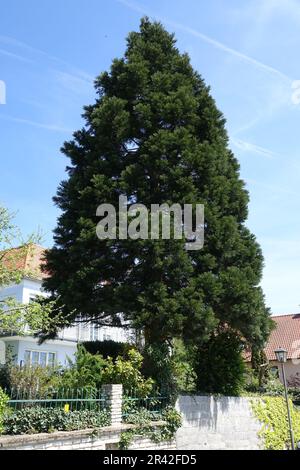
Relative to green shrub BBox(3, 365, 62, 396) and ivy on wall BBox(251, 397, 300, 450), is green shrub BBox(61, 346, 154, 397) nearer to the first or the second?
green shrub BBox(3, 365, 62, 396)

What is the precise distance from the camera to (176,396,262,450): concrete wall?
13266 mm

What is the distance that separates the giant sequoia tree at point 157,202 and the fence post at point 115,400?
77.1 inches

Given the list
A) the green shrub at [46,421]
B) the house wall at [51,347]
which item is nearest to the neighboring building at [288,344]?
the house wall at [51,347]

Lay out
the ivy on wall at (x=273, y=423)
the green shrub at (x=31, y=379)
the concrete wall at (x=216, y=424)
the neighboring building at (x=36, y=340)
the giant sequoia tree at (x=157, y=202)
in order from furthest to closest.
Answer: the neighboring building at (x=36, y=340)
the ivy on wall at (x=273, y=423)
the giant sequoia tree at (x=157, y=202)
the concrete wall at (x=216, y=424)
the green shrub at (x=31, y=379)

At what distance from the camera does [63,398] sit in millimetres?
11102

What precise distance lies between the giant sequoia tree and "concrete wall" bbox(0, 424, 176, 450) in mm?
2942

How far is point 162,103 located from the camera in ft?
51.3

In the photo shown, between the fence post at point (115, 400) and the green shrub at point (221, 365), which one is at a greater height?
the green shrub at point (221, 365)

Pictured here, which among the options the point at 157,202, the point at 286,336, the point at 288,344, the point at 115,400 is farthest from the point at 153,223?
the point at 286,336

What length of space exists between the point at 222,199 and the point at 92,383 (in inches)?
288

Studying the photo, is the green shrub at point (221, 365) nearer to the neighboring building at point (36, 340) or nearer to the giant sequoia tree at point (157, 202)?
the giant sequoia tree at point (157, 202)

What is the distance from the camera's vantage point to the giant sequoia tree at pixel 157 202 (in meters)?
13.5

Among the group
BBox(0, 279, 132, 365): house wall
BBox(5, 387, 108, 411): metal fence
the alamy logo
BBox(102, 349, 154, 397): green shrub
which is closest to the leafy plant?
BBox(102, 349, 154, 397): green shrub

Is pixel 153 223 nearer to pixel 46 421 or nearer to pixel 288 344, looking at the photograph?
pixel 46 421
